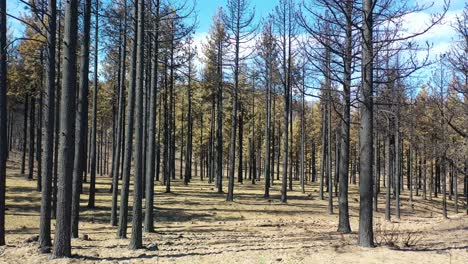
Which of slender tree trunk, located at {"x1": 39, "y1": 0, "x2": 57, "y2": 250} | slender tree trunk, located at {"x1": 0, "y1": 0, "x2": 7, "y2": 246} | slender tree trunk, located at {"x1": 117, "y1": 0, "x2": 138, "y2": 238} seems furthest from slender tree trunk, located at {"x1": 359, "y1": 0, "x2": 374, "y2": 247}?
slender tree trunk, located at {"x1": 0, "y1": 0, "x2": 7, "y2": 246}

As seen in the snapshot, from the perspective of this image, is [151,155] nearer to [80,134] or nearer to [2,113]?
[80,134]

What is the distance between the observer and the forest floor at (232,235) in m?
8.90

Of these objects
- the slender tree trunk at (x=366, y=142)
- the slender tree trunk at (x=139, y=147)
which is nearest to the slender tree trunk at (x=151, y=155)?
the slender tree trunk at (x=139, y=147)

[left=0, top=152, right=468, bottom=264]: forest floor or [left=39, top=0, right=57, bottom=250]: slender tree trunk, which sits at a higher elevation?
[left=39, top=0, right=57, bottom=250]: slender tree trunk

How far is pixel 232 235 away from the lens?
13867mm

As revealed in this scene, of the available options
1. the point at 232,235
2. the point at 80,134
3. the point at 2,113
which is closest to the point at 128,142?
the point at 80,134

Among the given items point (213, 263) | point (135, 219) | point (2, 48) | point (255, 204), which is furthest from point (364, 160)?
point (255, 204)

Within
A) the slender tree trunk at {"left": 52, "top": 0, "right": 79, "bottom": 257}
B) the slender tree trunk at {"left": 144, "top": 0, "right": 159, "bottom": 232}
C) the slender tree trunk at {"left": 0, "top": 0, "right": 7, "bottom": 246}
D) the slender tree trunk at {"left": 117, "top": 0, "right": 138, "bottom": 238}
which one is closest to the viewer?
the slender tree trunk at {"left": 52, "top": 0, "right": 79, "bottom": 257}

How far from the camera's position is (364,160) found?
945cm

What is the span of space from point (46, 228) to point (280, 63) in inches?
765

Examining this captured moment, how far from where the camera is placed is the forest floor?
29.2 feet

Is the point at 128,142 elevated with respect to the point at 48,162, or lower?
elevated

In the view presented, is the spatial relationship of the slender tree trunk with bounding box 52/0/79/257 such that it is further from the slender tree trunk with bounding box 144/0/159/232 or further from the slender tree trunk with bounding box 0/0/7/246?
the slender tree trunk with bounding box 144/0/159/232

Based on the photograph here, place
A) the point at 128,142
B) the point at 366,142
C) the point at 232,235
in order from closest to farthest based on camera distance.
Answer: the point at 366,142 → the point at 128,142 → the point at 232,235
